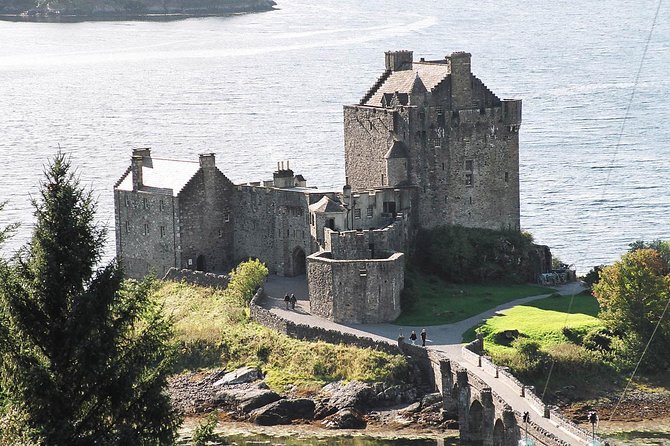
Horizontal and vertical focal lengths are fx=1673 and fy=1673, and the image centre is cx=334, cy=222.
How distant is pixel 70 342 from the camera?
101 ft

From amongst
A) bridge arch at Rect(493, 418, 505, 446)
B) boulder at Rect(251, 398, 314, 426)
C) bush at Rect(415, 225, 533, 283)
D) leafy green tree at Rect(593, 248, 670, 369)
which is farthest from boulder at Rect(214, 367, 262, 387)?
leafy green tree at Rect(593, 248, 670, 369)

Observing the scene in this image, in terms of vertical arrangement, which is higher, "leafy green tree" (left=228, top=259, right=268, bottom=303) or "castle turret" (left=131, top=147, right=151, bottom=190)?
"castle turret" (left=131, top=147, right=151, bottom=190)

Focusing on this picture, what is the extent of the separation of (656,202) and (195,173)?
37925 millimetres

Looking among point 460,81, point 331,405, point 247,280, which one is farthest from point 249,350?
point 460,81

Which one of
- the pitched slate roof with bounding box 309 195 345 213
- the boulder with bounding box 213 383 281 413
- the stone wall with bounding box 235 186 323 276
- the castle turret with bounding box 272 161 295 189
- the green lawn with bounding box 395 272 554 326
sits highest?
the castle turret with bounding box 272 161 295 189

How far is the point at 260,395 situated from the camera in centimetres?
6644

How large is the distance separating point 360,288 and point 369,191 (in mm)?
7732

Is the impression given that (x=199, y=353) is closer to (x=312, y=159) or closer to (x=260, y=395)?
(x=260, y=395)

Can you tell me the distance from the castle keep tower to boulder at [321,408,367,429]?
57.6 feet

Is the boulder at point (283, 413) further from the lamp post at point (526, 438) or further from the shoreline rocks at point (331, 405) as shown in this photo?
the lamp post at point (526, 438)

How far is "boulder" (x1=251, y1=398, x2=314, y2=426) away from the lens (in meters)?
64.8

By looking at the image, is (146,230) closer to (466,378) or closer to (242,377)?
(242,377)

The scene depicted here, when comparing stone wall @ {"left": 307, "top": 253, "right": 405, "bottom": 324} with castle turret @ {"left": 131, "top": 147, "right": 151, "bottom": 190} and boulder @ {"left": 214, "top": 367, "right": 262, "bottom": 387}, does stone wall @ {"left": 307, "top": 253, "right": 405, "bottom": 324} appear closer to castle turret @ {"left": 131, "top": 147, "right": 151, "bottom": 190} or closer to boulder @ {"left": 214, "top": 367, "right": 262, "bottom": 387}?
boulder @ {"left": 214, "top": 367, "right": 262, "bottom": 387}

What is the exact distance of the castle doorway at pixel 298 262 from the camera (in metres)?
79.4
